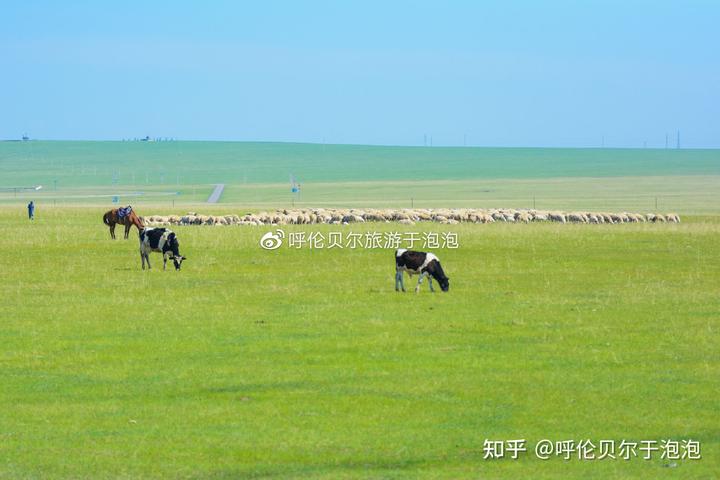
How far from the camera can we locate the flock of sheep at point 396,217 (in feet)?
217

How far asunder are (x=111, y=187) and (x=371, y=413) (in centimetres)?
18751

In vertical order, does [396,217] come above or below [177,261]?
above

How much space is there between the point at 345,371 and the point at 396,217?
51.5m

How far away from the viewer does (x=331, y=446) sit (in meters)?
13.6

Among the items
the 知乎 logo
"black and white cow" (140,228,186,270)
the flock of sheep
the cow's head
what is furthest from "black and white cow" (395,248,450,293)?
the flock of sheep

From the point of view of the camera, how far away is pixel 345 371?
59.7ft

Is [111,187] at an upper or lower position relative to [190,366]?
upper

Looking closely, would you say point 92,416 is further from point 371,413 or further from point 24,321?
point 24,321

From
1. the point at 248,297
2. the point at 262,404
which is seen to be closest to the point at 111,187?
the point at 248,297

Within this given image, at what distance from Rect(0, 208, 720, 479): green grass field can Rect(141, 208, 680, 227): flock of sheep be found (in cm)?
3023

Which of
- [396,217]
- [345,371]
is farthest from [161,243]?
[396,217]

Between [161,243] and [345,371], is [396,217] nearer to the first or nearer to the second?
[161,243]

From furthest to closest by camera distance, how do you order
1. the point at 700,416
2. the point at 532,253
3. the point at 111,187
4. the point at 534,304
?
the point at 111,187, the point at 532,253, the point at 534,304, the point at 700,416

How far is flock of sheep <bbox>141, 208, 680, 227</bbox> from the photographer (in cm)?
6606
